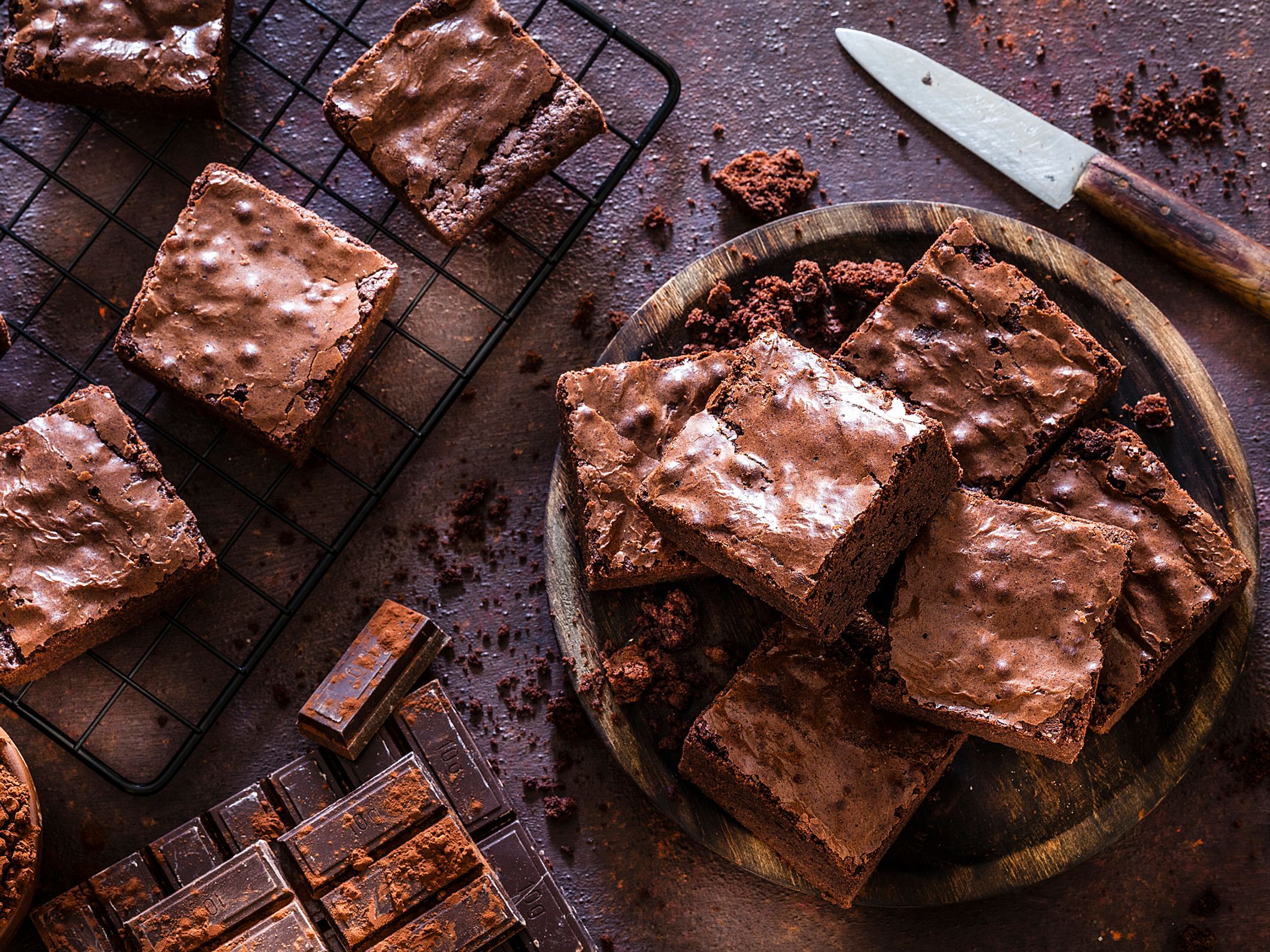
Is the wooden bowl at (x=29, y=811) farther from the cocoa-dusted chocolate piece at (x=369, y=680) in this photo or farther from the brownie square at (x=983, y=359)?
the brownie square at (x=983, y=359)

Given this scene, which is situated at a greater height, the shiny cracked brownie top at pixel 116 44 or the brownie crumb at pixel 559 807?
the shiny cracked brownie top at pixel 116 44

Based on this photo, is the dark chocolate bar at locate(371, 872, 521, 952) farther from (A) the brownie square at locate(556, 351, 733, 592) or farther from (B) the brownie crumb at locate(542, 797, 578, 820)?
(A) the brownie square at locate(556, 351, 733, 592)

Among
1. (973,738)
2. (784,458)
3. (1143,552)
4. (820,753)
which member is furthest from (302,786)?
(1143,552)

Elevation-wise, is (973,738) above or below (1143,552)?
below

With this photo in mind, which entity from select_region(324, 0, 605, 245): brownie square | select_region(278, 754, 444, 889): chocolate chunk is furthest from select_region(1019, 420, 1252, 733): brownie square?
select_region(278, 754, 444, 889): chocolate chunk

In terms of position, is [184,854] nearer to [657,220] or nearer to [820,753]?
[820,753]

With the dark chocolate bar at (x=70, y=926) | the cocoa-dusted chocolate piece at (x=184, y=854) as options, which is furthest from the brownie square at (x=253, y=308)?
the dark chocolate bar at (x=70, y=926)
